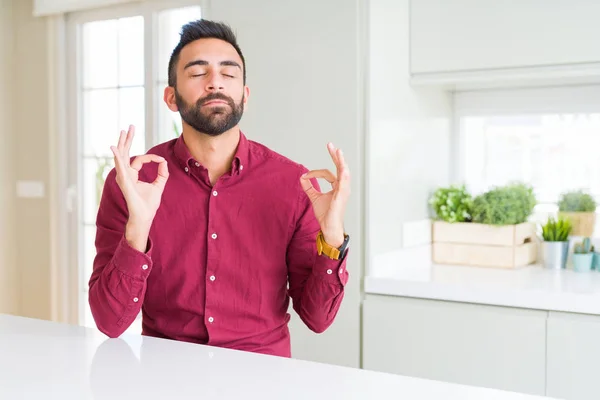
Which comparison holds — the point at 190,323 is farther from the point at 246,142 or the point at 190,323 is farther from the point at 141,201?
the point at 246,142

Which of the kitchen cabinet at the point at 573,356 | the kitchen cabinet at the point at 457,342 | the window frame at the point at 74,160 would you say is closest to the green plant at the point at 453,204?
the kitchen cabinet at the point at 457,342

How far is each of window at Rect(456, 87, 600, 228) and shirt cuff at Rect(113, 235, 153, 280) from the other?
1989mm

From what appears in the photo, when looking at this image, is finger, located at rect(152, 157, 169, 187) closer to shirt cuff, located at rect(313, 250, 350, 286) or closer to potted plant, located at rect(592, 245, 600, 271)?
shirt cuff, located at rect(313, 250, 350, 286)

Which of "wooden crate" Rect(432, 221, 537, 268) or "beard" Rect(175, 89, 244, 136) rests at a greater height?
"beard" Rect(175, 89, 244, 136)

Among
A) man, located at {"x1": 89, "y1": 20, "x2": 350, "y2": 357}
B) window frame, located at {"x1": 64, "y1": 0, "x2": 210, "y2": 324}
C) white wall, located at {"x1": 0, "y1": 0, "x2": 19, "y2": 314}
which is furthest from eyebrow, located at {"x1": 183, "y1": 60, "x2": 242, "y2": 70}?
white wall, located at {"x1": 0, "y1": 0, "x2": 19, "y2": 314}

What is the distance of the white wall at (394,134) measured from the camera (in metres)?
2.68

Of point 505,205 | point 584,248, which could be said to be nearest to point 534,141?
point 505,205

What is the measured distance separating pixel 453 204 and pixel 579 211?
1.68 ft

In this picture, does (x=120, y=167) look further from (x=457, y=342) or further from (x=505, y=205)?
(x=505, y=205)

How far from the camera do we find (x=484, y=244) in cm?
293

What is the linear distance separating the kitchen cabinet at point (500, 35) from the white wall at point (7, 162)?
98.3 inches

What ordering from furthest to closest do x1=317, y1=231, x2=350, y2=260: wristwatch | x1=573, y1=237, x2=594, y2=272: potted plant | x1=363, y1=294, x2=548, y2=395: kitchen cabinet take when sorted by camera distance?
x1=573, y1=237, x2=594, y2=272: potted plant, x1=363, y1=294, x2=548, y2=395: kitchen cabinet, x1=317, y1=231, x2=350, y2=260: wristwatch

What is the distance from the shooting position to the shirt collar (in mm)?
1867

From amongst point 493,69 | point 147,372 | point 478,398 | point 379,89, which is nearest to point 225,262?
point 147,372
